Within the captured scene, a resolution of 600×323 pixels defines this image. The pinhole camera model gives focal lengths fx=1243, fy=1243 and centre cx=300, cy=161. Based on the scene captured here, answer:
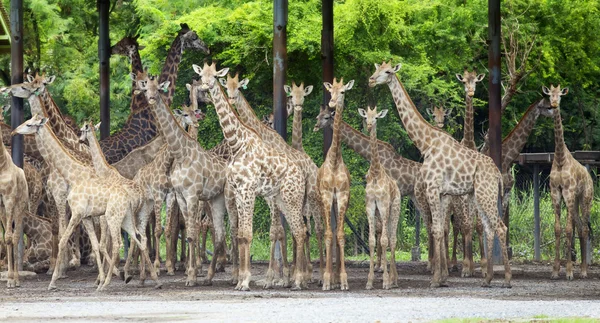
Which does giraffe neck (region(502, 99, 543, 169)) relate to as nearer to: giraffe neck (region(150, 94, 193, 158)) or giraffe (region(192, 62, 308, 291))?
giraffe (region(192, 62, 308, 291))

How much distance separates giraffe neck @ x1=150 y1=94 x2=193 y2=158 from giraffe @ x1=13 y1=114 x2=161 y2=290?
108cm

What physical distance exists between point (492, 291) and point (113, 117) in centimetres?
1876

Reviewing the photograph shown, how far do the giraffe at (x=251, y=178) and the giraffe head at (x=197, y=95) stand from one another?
4727 mm

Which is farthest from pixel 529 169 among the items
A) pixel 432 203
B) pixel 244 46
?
pixel 432 203

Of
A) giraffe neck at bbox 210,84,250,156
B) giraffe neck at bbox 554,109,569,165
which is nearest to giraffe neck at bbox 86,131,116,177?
giraffe neck at bbox 210,84,250,156

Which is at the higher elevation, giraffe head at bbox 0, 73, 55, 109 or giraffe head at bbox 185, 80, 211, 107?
giraffe head at bbox 185, 80, 211, 107

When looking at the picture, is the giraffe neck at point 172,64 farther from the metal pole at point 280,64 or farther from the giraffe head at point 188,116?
the metal pole at point 280,64

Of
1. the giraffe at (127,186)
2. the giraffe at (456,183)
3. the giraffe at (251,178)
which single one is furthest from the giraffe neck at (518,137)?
the giraffe at (127,186)

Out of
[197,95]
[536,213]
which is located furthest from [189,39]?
[536,213]

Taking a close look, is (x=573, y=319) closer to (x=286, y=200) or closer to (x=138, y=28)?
(x=286, y=200)

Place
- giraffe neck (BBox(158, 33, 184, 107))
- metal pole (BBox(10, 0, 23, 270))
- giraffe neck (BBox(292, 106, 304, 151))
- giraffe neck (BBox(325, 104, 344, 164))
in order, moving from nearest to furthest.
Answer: giraffe neck (BBox(325, 104, 344, 164)) < giraffe neck (BBox(292, 106, 304, 151)) < metal pole (BBox(10, 0, 23, 270)) < giraffe neck (BBox(158, 33, 184, 107))

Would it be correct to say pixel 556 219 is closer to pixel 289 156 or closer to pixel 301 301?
pixel 289 156

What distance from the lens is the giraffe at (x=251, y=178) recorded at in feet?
53.5

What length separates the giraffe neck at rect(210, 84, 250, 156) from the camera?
16.6m
